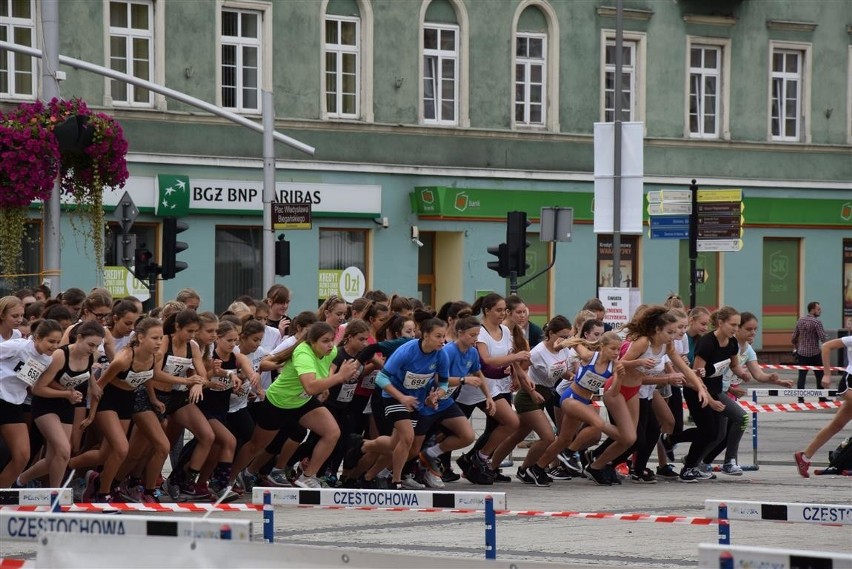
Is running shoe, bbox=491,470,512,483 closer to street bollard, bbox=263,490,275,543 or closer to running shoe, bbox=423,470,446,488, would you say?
running shoe, bbox=423,470,446,488

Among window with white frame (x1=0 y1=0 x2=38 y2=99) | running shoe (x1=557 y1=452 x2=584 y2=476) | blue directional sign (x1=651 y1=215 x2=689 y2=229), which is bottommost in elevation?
running shoe (x1=557 y1=452 x2=584 y2=476)

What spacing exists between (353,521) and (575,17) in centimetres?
2637

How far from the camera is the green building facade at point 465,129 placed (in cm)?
3356

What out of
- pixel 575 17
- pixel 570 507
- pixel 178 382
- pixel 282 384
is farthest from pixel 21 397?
pixel 575 17

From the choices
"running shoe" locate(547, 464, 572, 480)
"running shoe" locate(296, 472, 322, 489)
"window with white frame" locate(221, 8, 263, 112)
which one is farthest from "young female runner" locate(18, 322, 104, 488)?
"window with white frame" locate(221, 8, 263, 112)

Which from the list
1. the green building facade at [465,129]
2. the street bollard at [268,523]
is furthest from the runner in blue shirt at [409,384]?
the green building facade at [465,129]

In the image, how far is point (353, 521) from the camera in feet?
43.7

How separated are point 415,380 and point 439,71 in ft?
73.9

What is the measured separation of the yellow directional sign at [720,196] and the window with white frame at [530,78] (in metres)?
10.7

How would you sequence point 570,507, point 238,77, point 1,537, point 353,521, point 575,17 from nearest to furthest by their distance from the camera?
point 1,537
point 353,521
point 570,507
point 238,77
point 575,17

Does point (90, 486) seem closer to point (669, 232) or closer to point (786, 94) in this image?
point (669, 232)

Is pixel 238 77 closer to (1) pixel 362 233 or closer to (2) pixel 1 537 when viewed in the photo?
(1) pixel 362 233

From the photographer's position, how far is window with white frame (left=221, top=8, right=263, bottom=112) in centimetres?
3450

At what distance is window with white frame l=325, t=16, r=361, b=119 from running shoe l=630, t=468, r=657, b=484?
63.9 feet
